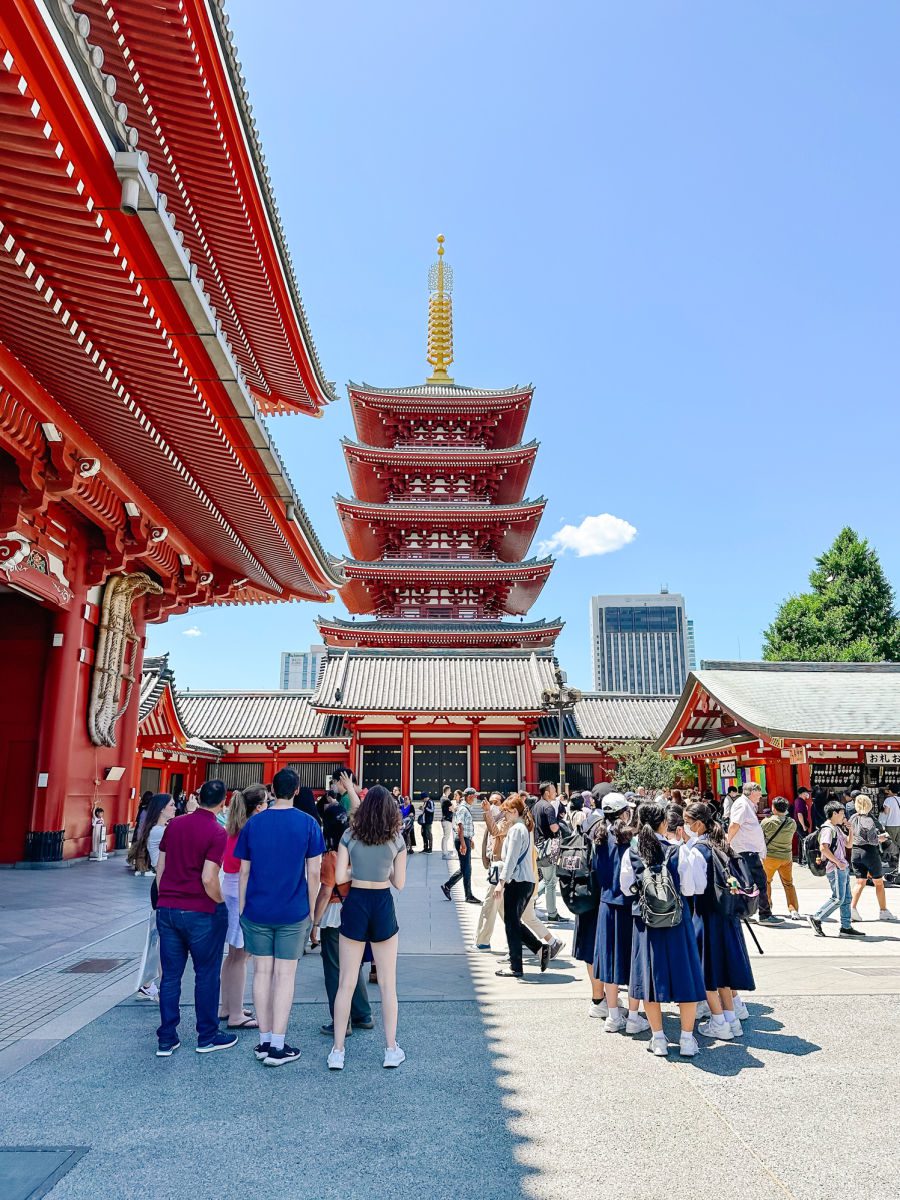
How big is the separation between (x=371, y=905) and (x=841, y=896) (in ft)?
21.7

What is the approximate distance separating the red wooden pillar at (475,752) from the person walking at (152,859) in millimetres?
21181

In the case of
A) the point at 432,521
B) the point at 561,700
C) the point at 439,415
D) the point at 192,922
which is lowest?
the point at 192,922

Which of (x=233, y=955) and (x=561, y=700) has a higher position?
(x=561, y=700)

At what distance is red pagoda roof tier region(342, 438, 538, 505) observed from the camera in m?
34.1

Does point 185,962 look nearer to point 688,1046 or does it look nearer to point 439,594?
point 688,1046

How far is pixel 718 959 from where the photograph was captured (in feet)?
17.5

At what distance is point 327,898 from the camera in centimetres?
539

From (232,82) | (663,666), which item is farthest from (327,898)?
(663,666)

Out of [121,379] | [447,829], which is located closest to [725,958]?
[121,379]

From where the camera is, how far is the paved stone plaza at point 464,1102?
340 cm

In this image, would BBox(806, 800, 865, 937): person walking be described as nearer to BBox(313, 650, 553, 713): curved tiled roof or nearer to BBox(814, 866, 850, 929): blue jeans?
BBox(814, 866, 850, 929): blue jeans

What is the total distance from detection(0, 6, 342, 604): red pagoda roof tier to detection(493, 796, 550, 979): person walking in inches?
211

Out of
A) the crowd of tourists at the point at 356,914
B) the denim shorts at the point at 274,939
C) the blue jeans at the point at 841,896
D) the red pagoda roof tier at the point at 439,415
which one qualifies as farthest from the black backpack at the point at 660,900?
the red pagoda roof tier at the point at 439,415

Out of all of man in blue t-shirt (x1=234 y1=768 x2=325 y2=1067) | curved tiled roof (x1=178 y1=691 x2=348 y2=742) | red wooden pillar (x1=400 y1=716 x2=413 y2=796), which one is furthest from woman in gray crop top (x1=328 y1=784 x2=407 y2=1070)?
curved tiled roof (x1=178 y1=691 x2=348 y2=742)
